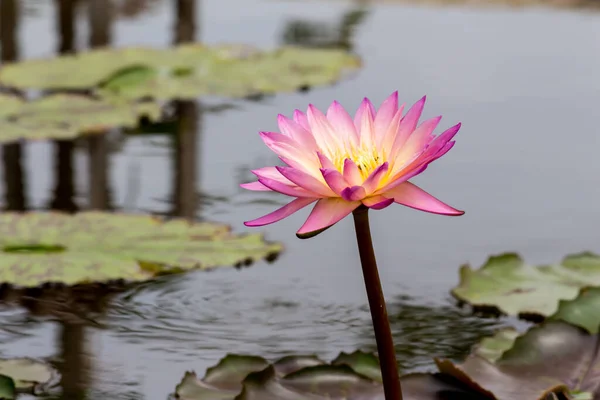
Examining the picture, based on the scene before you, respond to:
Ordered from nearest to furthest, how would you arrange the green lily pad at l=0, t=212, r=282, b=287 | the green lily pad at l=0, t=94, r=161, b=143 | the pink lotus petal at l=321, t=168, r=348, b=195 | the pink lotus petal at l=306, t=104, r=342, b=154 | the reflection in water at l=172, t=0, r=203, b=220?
the pink lotus petal at l=321, t=168, r=348, b=195
the pink lotus petal at l=306, t=104, r=342, b=154
the green lily pad at l=0, t=212, r=282, b=287
the reflection in water at l=172, t=0, r=203, b=220
the green lily pad at l=0, t=94, r=161, b=143

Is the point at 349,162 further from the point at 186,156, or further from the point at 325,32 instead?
the point at 325,32

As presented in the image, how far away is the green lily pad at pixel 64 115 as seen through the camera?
8.74ft

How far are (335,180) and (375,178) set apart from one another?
1.3 inches

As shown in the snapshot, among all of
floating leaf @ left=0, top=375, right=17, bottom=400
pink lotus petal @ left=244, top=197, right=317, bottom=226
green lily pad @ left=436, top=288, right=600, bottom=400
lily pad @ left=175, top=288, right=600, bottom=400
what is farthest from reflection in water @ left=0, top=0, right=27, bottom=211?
pink lotus petal @ left=244, top=197, right=317, bottom=226

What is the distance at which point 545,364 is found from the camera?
1.18 metres

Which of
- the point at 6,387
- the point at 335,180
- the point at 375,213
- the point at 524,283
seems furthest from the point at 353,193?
the point at 375,213

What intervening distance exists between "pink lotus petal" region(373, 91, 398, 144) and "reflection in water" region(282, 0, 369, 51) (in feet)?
10.8

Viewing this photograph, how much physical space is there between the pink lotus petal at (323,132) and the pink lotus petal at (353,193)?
11 centimetres

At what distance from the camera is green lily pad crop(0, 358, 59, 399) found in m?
1.23

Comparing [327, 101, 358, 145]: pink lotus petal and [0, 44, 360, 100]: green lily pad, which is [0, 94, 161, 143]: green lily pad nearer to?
[0, 44, 360, 100]: green lily pad

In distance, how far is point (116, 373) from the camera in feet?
4.26

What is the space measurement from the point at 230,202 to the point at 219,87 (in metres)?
1.21

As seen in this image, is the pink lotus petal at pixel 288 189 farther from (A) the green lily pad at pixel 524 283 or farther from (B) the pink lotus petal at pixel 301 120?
(A) the green lily pad at pixel 524 283

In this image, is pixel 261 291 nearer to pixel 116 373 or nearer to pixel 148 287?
pixel 148 287
